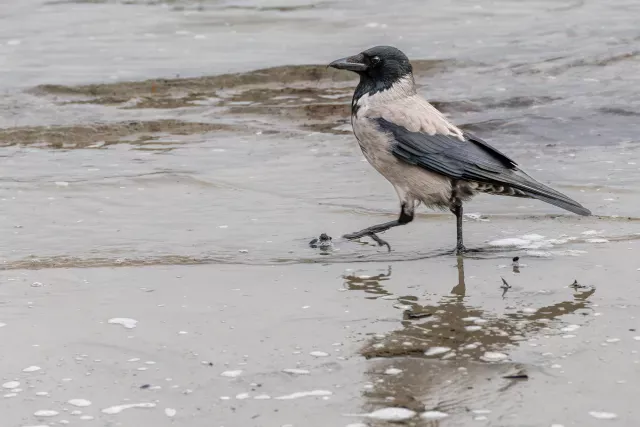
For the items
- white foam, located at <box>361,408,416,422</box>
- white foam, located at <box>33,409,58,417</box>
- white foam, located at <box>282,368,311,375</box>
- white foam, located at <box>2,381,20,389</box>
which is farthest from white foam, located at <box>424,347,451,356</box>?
white foam, located at <box>2,381,20,389</box>

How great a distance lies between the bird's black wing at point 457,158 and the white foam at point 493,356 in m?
2.14

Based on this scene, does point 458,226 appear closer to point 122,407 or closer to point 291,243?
point 291,243

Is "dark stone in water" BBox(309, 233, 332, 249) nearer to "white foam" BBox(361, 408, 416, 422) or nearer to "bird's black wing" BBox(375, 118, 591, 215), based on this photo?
"bird's black wing" BBox(375, 118, 591, 215)

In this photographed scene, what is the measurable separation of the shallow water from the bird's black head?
990mm

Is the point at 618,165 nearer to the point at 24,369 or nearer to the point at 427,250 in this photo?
the point at 427,250

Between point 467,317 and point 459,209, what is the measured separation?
1720 millimetres

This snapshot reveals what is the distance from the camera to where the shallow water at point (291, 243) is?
198 inches

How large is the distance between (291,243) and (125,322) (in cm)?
187

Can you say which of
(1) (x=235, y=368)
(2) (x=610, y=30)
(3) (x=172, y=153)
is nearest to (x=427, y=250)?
(1) (x=235, y=368)

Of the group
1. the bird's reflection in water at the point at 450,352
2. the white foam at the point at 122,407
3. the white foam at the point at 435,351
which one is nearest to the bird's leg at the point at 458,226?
the bird's reflection in water at the point at 450,352

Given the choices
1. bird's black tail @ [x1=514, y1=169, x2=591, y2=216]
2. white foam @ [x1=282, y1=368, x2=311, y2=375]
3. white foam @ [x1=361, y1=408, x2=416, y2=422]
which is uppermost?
bird's black tail @ [x1=514, y1=169, x2=591, y2=216]

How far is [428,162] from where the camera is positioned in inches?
294

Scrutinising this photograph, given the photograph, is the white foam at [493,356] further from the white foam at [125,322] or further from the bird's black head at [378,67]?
the bird's black head at [378,67]

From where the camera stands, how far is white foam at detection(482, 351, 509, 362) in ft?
17.4
